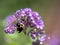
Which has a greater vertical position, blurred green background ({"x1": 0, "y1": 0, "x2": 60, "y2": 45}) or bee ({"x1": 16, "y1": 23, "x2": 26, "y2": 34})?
blurred green background ({"x1": 0, "y1": 0, "x2": 60, "y2": 45})

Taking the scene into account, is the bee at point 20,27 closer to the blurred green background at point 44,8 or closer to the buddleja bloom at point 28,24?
the buddleja bloom at point 28,24

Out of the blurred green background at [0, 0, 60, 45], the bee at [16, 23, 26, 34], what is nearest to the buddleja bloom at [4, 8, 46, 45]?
the bee at [16, 23, 26, 34]

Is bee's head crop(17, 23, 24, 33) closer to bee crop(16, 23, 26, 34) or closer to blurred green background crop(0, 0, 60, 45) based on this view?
bee crop(16, 23, 26, 34)

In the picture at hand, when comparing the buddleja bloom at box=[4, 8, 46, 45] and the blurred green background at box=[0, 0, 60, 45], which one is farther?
the blurred green background at box=[0, 0, 60, 45]

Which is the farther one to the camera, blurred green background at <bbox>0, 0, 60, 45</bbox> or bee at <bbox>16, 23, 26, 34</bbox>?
blurred green background at <bbox>0, 0, 60, 45</bbox>

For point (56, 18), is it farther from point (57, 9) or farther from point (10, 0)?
point (10, 0)

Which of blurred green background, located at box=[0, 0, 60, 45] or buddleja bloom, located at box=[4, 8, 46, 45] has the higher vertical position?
blurred green background, located at box=[0, 0, 60, 45]

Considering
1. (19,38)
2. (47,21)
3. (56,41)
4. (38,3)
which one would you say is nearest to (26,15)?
(56,41)

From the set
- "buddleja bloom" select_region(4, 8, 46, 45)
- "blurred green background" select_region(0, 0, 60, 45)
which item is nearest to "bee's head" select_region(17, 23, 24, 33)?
"buddleja bloom" select_region(4, 8, 46, 45)

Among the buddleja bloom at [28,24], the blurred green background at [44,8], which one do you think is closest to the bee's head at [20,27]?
the buddleja bloom at [28,24]
